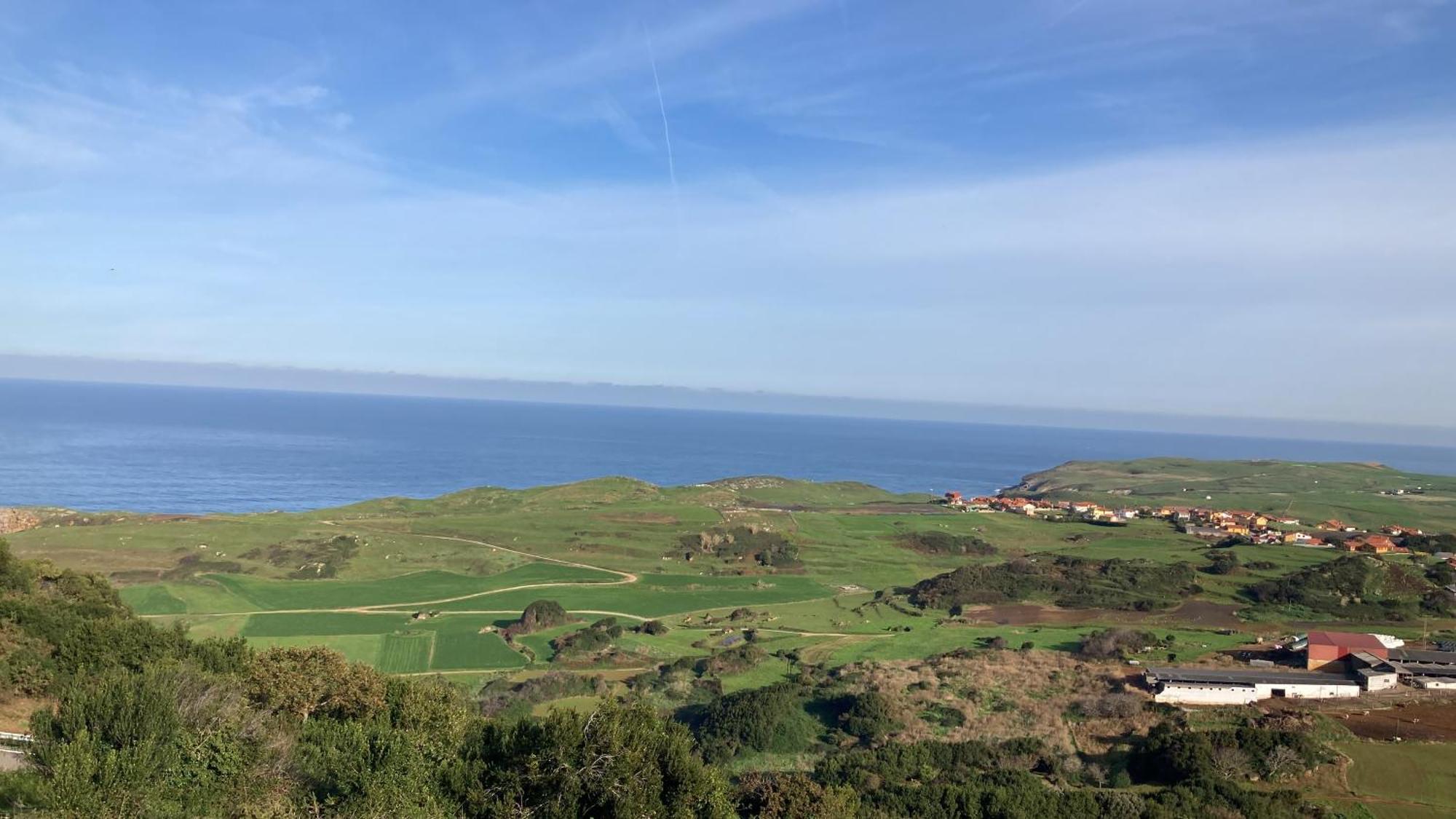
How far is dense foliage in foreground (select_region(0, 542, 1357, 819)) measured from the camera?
44.6 ft

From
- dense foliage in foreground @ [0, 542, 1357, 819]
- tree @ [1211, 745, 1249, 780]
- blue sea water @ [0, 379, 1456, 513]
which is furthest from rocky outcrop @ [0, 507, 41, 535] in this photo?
tree @ [1211, 745, 1249, 780]

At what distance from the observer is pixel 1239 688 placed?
101ft

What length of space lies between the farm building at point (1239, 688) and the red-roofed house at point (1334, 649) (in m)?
2.45

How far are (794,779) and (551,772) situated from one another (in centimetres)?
682

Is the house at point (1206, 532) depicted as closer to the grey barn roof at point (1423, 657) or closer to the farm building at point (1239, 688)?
the grey barn roof at point (1423, 657)

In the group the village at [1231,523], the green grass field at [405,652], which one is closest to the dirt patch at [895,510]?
the village at [1231,523]

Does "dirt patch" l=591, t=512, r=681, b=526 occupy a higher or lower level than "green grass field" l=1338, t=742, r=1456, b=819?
lower

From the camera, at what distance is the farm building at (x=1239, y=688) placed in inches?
1200

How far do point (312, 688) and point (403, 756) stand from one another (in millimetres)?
5666

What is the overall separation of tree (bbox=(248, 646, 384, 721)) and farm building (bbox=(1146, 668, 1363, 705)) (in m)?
25.1

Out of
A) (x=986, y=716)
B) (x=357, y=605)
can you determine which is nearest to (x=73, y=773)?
(x=986, y=716)

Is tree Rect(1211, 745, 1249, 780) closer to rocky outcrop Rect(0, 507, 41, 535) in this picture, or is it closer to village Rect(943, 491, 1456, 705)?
village Rect(943, 491, 1456, 705)

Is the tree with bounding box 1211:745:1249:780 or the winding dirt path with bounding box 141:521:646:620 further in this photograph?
→ the winding dirt path with bounding box 141:521:646:620

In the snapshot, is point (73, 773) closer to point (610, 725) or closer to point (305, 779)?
point (305, 779)
